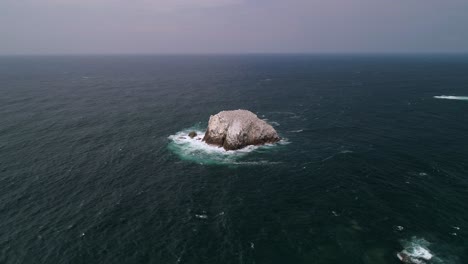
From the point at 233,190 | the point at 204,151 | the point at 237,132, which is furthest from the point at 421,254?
the point at 204,151

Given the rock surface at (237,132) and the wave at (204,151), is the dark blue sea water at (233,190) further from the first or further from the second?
the rock surface at (237,132)

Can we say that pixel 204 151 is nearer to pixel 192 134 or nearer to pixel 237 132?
pixel 237 132

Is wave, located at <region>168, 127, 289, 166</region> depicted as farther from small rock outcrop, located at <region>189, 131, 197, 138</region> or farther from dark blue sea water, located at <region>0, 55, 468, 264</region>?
small rock outcrop, located at <region>189, 131, 197, 138</region>

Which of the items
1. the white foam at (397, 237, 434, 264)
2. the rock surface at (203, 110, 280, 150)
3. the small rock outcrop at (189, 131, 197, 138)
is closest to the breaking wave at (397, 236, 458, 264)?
the white foam at (397, 237, 434, 264)

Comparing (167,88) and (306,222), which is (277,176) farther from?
(167,88)

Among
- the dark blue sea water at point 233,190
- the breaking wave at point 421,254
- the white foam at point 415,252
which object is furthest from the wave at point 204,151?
the breaking wave at point 421,254
